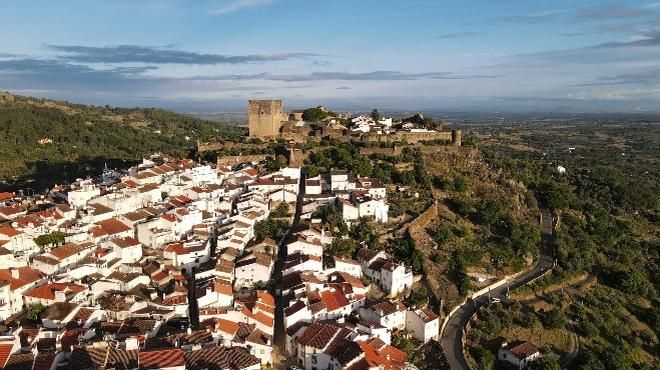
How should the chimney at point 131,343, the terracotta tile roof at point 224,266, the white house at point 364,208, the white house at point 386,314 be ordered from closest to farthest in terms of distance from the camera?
the chimney at point 131,343, the white house at point 386,314, the terracotta tile roof at point 224,266, the white house at point 364,208

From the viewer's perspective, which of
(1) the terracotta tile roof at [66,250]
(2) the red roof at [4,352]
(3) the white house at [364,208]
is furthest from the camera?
(3) the white house at [364,208]

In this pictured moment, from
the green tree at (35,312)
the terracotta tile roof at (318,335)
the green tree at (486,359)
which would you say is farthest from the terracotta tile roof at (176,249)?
the green tree at (486,359)

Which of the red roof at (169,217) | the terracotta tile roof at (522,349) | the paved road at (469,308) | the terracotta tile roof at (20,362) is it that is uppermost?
the red roof at (169,217)

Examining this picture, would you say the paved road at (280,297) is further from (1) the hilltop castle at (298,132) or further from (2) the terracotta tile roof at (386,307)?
(1) the hilltop castle at (298,132)

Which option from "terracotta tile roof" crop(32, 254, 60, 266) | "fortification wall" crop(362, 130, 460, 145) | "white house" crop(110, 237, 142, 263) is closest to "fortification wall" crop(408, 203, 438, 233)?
"fortification wall" crop(362, 130, 460, 145)

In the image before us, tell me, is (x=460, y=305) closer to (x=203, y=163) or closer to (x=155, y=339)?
(x=155, y=339)

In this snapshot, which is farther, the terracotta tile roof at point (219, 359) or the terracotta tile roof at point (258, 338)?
the terracotta tile roof at point (258, 338)

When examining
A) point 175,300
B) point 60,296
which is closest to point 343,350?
point 175,300

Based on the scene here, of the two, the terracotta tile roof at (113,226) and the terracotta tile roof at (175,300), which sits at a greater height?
the terracotta tile roof at (113,226)
